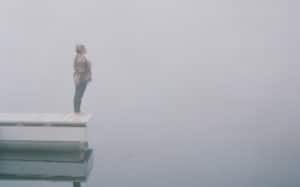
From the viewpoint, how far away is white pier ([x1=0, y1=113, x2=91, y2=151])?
5.04 m

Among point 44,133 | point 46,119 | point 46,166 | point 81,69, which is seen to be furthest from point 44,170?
point 81,69

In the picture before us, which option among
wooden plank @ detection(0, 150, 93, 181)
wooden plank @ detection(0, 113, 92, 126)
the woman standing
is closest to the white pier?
wooden plank @ detection(0, 113, 92, 126)

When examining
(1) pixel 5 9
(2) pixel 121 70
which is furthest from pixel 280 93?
(1) pixel 5 9

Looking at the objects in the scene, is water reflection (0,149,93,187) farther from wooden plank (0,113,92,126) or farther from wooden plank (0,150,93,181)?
wooden plank (0,113,92,126)

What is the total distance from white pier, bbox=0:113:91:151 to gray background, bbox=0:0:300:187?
1.46ft

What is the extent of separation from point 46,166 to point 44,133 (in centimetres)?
52

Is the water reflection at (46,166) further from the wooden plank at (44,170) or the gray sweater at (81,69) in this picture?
the gray sweater at (81,69)

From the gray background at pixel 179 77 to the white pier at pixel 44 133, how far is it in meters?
0.45

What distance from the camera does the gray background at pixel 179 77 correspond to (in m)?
5.87

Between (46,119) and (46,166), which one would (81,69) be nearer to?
(46,119)

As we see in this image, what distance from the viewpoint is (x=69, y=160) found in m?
4.80

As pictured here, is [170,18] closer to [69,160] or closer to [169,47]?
[169,47]

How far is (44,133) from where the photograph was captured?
5.12 meters


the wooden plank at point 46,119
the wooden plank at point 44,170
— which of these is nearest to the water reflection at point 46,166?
the wooden plank at point 44,170
